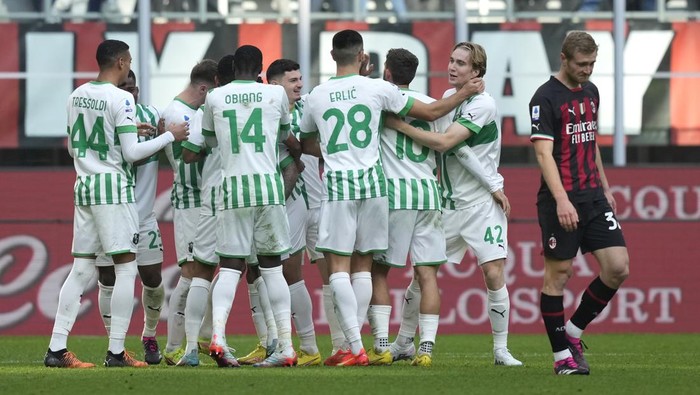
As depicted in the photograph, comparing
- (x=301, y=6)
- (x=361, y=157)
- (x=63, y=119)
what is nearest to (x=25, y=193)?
(x=63, y=119)

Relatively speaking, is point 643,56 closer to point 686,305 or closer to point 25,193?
point 686,305

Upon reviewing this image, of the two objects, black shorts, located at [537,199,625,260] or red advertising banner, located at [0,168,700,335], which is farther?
red advertising banner, located at [0,168,700,335]

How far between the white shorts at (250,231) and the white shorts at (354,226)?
269 millimetres

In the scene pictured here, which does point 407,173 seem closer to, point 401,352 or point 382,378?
point 401,352

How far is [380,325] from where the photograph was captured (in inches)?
379

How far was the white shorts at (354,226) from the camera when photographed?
30.8ft

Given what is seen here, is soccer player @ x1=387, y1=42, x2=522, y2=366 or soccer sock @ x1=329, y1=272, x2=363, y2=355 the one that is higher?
soccer player @ x1=387, y1=42, x2=522, y2=366

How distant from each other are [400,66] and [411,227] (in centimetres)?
104

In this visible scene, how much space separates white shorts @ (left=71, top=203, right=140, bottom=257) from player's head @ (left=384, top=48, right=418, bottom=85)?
1856 mm

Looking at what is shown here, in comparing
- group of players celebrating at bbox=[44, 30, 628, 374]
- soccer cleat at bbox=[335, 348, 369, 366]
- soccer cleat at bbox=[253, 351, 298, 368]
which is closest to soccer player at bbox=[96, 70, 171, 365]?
group of players celebrating at bbox=[44, 30, 628, 374]

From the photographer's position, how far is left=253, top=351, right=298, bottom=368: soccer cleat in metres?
9.45

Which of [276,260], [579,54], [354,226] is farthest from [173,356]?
[579,54]

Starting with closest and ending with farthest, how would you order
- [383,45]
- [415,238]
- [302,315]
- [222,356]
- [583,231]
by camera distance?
[583,231]
[222,356]
[415,238]
[302,315]
[383,45]

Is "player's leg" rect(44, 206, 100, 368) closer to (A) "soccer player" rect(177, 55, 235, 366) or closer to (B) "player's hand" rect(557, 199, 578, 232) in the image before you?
(A) "soccer player" rect(177, 55, 235, 366)
